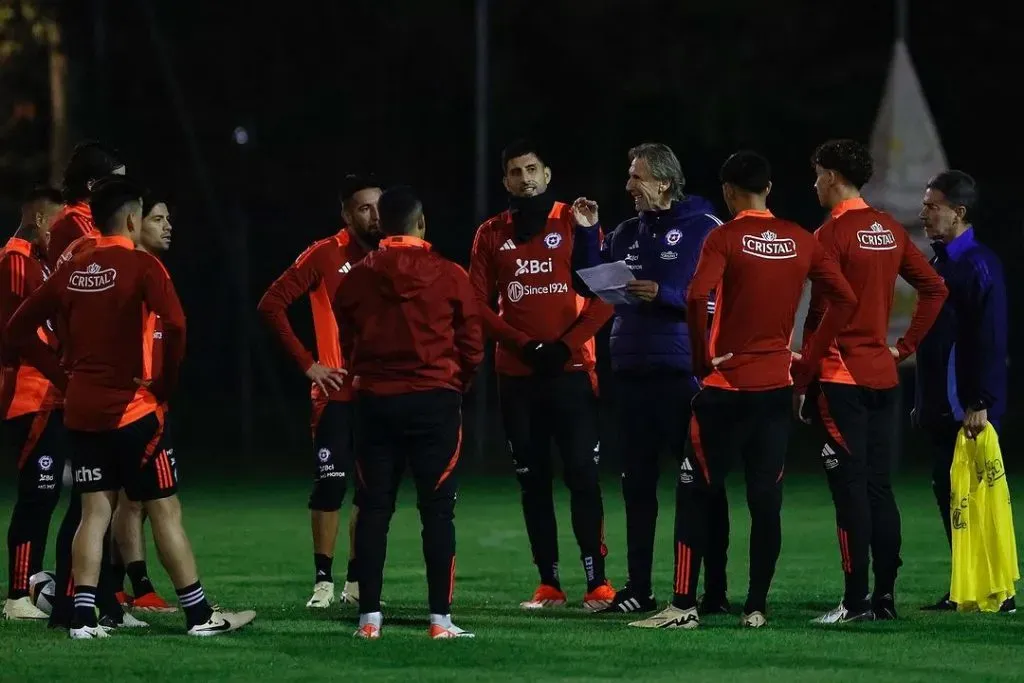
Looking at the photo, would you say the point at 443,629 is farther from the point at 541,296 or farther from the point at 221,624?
the point at 541,296

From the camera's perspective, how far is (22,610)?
29.9ft

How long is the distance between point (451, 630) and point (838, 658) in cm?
161

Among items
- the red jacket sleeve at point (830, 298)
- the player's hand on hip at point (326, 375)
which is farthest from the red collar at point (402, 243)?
the red jacket sleeve at point (830, 298)

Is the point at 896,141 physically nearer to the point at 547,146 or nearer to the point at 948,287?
the point at 948,287

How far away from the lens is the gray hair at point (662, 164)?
913cm

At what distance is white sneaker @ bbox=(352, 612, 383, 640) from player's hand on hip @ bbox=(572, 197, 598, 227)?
2258 millimetres

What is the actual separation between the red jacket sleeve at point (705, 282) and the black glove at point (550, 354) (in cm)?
107

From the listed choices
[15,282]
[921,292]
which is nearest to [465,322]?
[921,292]

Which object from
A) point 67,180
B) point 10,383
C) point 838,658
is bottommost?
point 838,658

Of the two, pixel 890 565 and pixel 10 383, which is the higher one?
pixel 10 383

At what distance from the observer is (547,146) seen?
1194 inches

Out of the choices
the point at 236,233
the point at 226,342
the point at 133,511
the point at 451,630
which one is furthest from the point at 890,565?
the point at 226,342

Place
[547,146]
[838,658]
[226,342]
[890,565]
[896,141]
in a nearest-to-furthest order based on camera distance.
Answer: [838,658], [890,565], [896,141], [226,342], [547,146]

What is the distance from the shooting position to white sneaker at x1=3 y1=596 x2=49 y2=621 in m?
Answer: 9.08
